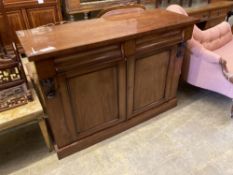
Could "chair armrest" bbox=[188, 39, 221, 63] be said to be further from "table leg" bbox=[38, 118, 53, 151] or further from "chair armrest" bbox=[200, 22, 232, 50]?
"table leg" bbox=[38, 118, 53, 151]

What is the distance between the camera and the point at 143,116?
6.05 ft

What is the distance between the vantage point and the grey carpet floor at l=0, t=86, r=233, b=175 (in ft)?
4.78

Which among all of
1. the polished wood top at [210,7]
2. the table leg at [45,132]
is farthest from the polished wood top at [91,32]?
the polished wood top at [210,7]

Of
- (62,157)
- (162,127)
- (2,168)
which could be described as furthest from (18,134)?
(162,127)

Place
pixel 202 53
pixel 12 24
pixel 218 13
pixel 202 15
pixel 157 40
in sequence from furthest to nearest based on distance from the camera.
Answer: pixel 218 13 → pixel 202 15 → pixel 12 24 → pixel 202 53 → pixel 157 40

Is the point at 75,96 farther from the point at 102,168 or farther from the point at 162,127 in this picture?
the point at 162,127

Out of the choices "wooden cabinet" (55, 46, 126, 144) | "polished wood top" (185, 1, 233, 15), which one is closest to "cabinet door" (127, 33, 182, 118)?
"wooden cabinet" (55, 46, 126, 144)

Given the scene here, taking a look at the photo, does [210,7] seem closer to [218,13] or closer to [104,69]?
[218,13]

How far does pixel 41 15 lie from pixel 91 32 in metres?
1.59

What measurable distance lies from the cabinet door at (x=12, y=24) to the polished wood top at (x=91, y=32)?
130 centimetres

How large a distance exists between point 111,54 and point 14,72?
0.68 m

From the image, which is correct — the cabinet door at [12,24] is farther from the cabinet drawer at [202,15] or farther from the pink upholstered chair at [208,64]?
the cabinet drawer at [202,15]

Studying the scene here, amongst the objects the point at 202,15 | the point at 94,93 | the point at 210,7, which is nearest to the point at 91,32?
the point at 94,93

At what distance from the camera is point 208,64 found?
1.83 m
